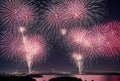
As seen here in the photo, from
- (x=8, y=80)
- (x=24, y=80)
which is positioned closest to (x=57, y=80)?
(x=24, y=80)

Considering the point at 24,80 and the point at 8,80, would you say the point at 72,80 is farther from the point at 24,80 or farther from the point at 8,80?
the point at 8,80

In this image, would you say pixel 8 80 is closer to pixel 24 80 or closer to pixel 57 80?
pixel 24 80

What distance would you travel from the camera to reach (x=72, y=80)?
3694 centimetres

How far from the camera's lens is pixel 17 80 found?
4084 centimetres

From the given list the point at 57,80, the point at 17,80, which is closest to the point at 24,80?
the point at 17,80

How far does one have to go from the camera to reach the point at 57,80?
3694cm

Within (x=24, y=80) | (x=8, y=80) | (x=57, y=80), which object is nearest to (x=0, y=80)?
(x=8, y=80)

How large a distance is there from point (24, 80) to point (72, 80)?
369 inches

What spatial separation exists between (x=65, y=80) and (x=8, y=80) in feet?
37.7

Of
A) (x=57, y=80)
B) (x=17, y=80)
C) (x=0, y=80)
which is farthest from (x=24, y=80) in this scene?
(x=57, y=80)

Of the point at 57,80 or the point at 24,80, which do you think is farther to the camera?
the point at 24,80

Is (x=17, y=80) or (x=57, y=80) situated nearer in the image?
(x=57, y=80)

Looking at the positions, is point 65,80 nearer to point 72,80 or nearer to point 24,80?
point 72,80

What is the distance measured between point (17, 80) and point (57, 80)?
809 centimetres
